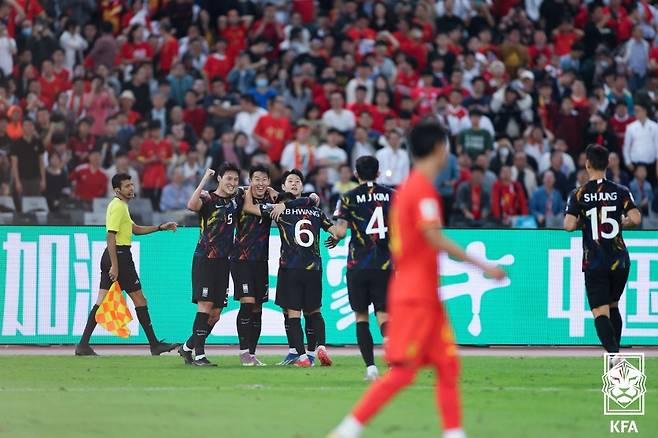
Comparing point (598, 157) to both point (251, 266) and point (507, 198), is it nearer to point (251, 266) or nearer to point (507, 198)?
point (251, 266)

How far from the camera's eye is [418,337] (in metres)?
8.10

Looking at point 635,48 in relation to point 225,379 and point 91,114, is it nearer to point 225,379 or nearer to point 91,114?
point 91,114

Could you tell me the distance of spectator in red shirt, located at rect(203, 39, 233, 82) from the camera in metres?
26.4

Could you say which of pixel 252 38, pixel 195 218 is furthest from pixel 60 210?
pixel 252 38

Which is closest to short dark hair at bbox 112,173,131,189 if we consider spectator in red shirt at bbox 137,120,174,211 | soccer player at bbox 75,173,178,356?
soccer player at bbox 75,173,178,356

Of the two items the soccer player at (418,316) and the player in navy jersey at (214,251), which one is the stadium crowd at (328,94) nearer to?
the player in navy jersey at (214,251)

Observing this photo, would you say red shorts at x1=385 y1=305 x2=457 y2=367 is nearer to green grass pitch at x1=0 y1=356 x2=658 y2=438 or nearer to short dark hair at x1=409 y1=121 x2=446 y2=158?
short dark hair at x1=409 y1=121 x2=446 y2=158

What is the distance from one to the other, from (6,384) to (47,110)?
1125 centimetres

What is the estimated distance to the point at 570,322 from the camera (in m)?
19.0

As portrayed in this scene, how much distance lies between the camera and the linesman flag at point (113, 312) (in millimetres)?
17328

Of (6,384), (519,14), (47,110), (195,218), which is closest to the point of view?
(6,384)

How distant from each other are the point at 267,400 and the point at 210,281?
12.8 feet

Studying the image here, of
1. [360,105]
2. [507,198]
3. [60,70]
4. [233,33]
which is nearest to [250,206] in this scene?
[507,198]

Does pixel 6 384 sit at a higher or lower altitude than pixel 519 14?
lower
